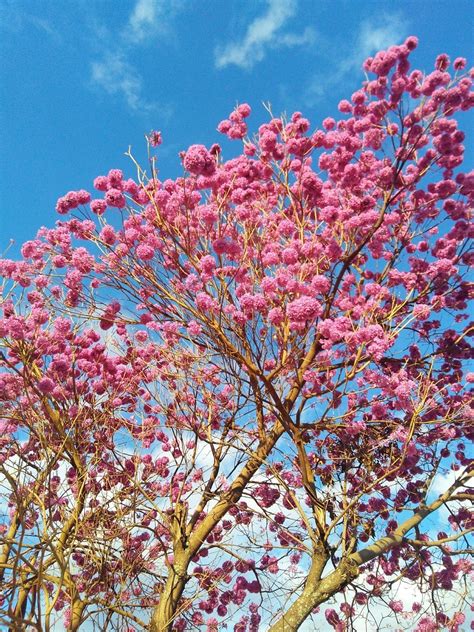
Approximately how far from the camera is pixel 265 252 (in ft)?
20.1

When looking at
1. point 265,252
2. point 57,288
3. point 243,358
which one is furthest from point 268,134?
point 57,288

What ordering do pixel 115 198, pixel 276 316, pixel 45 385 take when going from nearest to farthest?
pixel 276 316
pixel 45 385
pixel 115 198

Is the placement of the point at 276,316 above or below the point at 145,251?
below

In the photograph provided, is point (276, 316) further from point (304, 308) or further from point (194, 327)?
point (194, 327)

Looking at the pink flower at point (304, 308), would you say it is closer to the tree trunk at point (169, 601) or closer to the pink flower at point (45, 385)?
the pink flower at point (45, 385)

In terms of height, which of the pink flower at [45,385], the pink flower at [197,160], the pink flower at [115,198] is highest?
the pink flower at [115,198]

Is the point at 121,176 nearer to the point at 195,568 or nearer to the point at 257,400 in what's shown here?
the point at 257,400

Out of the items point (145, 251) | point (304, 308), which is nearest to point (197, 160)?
point (145, 251)

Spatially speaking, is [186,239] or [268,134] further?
[268,134]

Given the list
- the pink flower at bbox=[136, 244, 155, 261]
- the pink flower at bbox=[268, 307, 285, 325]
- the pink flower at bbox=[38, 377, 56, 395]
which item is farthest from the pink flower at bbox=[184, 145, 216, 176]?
the pink flower at bbox=[38, 377, 56, 395]

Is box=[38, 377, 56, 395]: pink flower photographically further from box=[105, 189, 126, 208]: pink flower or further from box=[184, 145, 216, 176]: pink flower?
box=[184, 145, 216, 176]: pink flower

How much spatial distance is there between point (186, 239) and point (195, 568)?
14.8ft

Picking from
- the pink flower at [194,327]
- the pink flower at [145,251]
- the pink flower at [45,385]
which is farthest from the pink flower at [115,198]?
the pink flower at [45,385]

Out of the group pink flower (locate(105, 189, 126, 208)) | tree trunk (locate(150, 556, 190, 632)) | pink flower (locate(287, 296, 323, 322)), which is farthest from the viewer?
pink flower (locate(105, 189, 126, 208))
